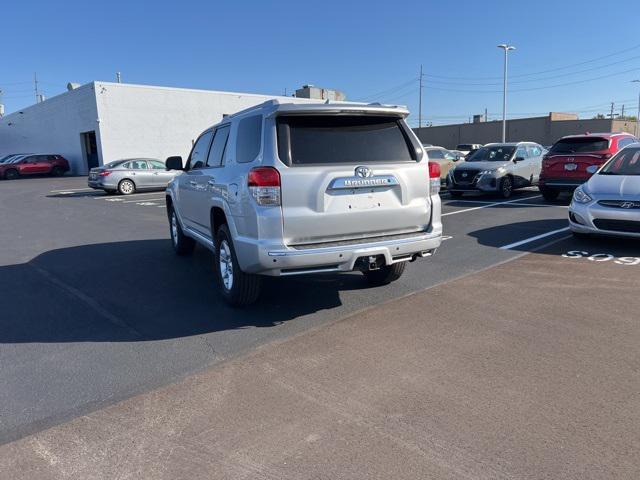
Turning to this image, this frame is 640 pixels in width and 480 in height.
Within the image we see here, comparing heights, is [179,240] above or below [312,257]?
below

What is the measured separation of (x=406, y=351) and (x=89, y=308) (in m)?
3.48

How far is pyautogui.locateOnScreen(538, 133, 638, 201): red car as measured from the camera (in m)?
12.1

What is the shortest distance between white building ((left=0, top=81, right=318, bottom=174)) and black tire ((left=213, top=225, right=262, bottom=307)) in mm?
25146

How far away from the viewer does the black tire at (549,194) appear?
13139mm

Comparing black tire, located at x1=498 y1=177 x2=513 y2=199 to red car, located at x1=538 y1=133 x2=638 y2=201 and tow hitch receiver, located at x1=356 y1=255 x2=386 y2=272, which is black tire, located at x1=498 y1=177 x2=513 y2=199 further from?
tow hitch receiver, located at x1=356 y1=255 x2=386 y2=272

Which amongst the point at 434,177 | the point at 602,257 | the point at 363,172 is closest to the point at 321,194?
the point at 363,172

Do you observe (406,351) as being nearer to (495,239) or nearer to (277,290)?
(277,290)

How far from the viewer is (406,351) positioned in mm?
4137

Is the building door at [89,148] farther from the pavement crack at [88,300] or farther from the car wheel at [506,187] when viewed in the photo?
the pavement crack at [88,300]

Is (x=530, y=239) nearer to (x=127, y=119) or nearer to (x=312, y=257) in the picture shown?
(x=312, y=257)

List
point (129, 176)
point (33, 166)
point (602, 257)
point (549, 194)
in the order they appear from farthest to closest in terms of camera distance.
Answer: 1. point (33, 166)
2. point (129, 176)
3. point (549, 194)
4. point (602, 257)

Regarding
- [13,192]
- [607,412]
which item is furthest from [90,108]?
[607,412]

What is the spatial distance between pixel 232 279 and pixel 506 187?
37.5ft

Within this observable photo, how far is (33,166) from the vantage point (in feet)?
112
